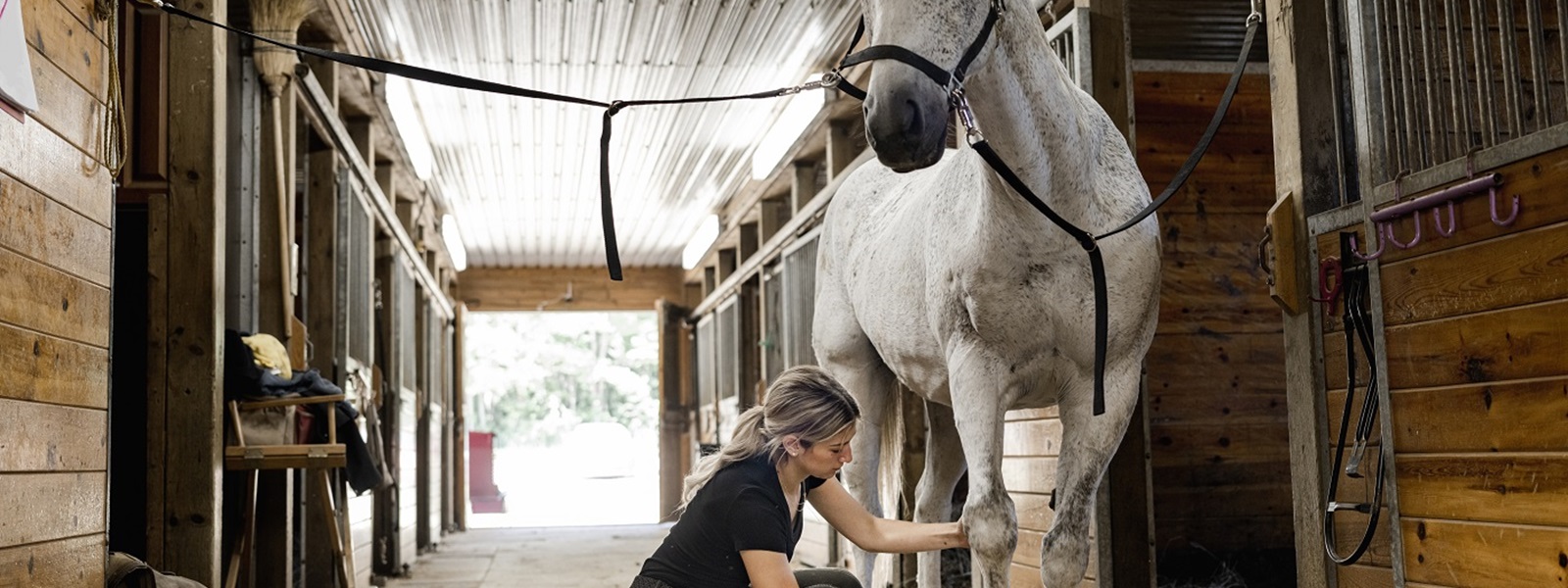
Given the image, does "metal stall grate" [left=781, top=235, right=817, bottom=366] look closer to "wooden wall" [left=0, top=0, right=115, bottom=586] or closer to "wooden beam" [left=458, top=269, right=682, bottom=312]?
"wooden wall" [left=0, top=0, right=115, bottom=586]

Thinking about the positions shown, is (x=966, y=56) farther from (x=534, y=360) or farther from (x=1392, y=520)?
(x=534, y=360)

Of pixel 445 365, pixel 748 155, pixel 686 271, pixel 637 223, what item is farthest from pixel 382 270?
pixel 686 271

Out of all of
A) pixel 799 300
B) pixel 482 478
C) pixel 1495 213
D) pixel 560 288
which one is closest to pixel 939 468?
pixel 1495 213

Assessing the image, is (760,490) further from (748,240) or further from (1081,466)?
(748,240)

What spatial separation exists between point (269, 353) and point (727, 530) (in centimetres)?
214

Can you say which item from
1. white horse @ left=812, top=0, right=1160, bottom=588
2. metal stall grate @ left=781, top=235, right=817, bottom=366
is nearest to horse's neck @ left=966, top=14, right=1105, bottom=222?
white horse @ left=812, top=0, right=1160, bottom=588

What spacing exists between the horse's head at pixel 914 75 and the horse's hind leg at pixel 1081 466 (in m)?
0.68

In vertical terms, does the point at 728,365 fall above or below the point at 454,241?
below

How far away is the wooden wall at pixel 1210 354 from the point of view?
4.70 m

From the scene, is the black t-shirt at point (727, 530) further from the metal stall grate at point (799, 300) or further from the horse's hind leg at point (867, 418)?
the metal stall grate at point (799, 300)

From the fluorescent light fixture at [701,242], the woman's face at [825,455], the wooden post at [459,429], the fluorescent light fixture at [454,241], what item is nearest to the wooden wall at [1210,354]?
the woman's face at [825,455]

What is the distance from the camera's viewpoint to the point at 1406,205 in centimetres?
231

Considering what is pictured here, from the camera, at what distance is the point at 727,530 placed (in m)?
2.27

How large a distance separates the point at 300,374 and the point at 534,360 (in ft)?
89.0
